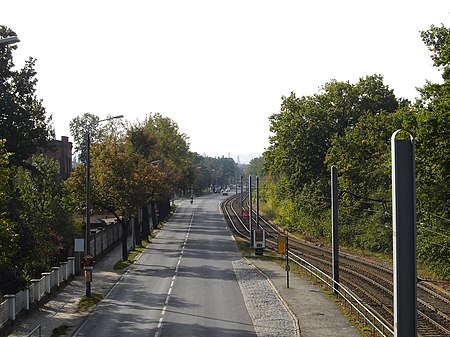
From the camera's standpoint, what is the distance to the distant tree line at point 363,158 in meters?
34.1

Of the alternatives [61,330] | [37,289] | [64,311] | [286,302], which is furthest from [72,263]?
[286,302]

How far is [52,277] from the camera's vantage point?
34031 millimetres

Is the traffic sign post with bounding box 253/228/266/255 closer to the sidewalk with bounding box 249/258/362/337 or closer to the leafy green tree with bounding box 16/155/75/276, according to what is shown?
the sidewalk with bounding box 249/258/362/337

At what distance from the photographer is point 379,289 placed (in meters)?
35.9

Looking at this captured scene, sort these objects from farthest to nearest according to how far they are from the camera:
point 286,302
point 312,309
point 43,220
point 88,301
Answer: point 43,220 → point 88,301 → point 286,302 → point 312,309

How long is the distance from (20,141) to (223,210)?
83.4m

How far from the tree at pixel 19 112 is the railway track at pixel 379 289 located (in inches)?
709

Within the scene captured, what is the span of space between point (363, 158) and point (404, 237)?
46.4 m

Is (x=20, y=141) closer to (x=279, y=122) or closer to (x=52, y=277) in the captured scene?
(x=52, y=277)

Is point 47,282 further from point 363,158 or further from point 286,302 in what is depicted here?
point 363,158

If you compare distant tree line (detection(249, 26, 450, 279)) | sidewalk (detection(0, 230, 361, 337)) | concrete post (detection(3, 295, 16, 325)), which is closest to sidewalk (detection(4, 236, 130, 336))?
sidewalk (detection(0, 230, 361, 337))

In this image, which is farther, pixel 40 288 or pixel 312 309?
pixel 40 288

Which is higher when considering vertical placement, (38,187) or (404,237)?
(38,187)

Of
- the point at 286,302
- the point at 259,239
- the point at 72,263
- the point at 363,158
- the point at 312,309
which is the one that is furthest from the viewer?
the point at 363,158
